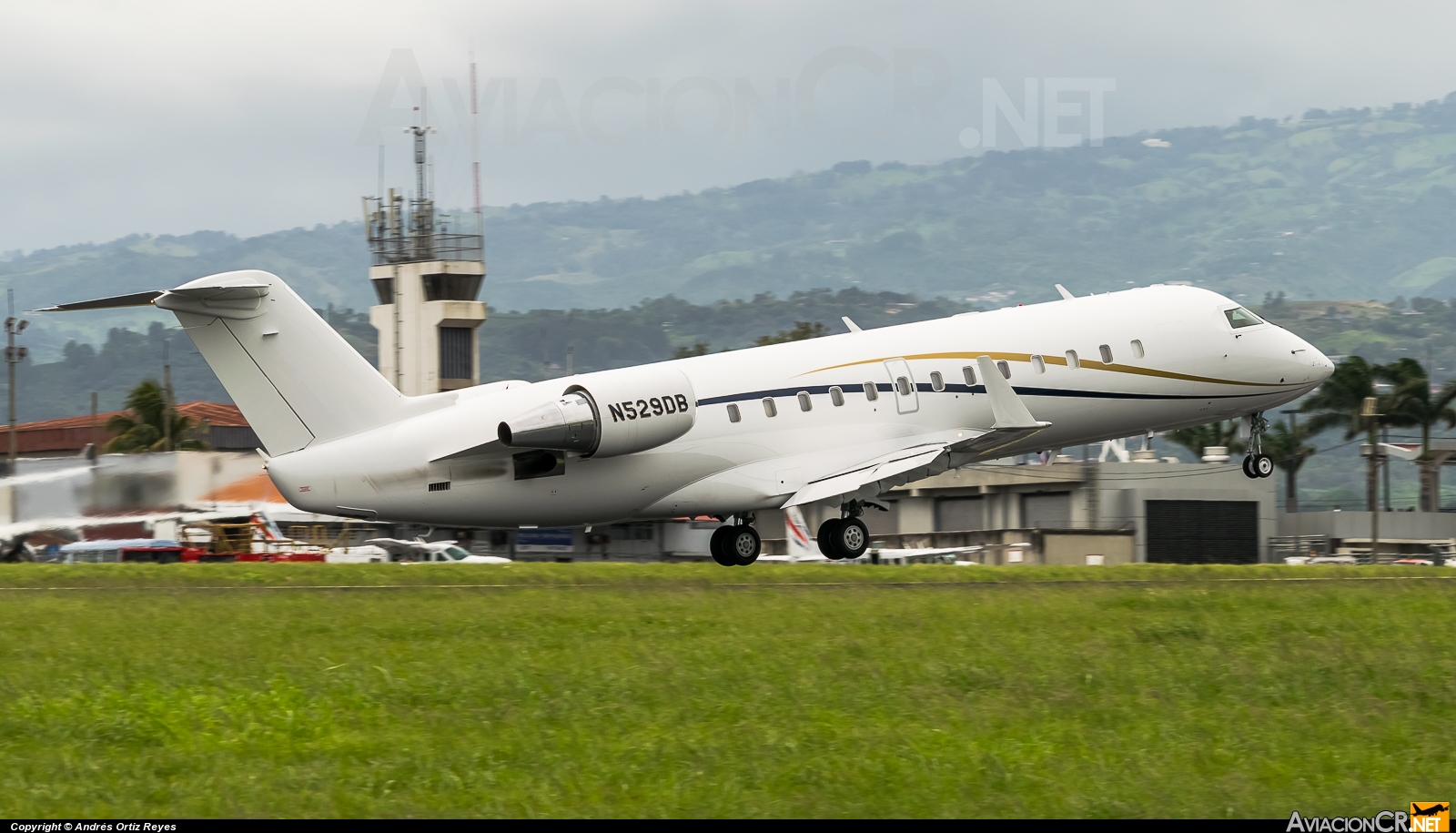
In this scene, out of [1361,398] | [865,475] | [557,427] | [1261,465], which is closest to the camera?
[557,427]

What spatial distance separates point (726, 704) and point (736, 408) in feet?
36.9

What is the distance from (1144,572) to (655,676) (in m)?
17.0

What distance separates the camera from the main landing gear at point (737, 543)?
1072 inches

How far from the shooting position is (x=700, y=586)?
2475cm

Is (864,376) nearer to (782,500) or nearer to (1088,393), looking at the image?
(782,500)

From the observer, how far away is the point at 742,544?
2725cm

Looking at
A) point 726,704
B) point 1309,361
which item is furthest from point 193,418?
point 726,704

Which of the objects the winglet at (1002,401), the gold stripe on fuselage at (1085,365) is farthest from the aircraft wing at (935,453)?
the gold stripe on fuselage at (1085,365)

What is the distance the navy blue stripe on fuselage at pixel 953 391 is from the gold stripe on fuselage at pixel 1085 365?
29 cm

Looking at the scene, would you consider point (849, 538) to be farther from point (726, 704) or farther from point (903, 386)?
point (726, 704)
